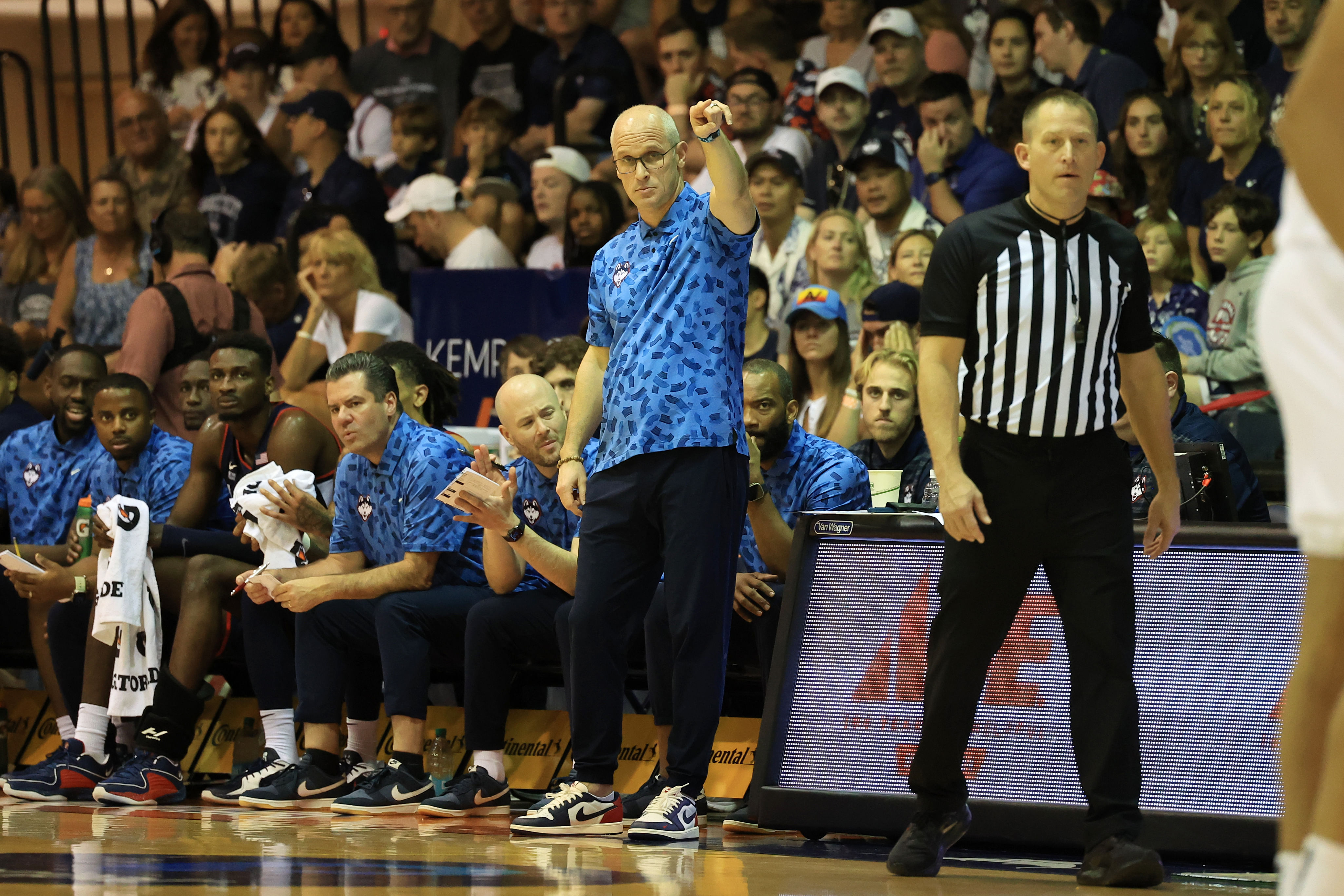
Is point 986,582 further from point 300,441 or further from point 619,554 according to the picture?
point 300,441

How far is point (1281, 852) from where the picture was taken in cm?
235

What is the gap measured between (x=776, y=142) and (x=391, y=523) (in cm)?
390

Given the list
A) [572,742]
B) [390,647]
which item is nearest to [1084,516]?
[572,742]

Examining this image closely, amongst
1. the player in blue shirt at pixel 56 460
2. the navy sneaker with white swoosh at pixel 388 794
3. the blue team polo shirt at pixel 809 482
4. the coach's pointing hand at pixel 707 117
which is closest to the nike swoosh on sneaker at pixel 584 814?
the navy sneaker with white swoosh at pixel 388 794

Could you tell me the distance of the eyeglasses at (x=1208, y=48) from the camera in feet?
27.6

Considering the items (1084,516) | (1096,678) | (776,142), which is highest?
(776,142)

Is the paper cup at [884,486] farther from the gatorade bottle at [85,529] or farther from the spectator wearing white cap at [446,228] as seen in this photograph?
the spectator wearing white cap at [446,228]

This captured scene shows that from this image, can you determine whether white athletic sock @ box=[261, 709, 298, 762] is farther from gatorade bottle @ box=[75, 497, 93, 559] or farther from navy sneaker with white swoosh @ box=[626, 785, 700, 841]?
navy sneaker with white swoosh @ box=[626, 785, 700, 841]

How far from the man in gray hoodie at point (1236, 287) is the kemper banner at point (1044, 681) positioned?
2.44 meters

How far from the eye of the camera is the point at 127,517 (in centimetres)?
679

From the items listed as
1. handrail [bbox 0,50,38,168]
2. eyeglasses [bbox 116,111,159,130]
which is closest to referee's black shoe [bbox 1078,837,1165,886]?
eyeglasses [bbox 116,111,159,130]

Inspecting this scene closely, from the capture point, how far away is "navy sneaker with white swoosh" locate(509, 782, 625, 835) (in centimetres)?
524

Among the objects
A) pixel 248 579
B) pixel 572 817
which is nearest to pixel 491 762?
pixel 572 817

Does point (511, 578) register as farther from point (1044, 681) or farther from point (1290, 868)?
point (1290, 868)
